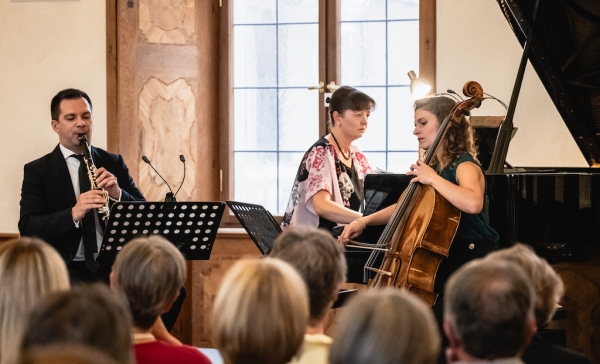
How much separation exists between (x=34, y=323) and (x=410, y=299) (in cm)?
60

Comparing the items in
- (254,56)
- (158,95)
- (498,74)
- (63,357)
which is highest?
(254,56)

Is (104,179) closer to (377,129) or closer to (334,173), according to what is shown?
(334,173)

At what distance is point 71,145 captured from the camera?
14.5 feet

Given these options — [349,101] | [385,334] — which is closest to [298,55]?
[349,101]

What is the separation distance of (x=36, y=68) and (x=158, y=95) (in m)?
0.90

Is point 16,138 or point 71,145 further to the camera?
point 16,138

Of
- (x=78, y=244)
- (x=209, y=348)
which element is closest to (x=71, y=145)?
(x=78, y=244)

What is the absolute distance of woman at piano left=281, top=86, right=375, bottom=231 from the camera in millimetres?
4383

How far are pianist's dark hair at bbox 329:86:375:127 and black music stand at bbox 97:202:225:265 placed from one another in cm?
109

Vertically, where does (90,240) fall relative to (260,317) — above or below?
below

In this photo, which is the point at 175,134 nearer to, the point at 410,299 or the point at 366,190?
the point at 366,190

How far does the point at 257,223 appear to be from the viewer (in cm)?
399

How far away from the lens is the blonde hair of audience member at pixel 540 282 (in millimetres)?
2104

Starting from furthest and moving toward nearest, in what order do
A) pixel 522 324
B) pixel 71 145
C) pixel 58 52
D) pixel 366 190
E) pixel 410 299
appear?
pixel 58 52
pixel 71 145
pixel 366 190
pixel 522 324
pixel 410 299
